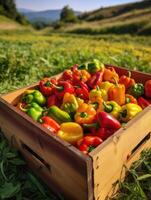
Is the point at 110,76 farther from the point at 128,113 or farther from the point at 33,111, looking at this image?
the point at 33,111

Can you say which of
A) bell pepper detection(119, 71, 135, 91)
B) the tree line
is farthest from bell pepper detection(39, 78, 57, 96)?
the tree line

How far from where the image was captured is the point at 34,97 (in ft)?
9.29

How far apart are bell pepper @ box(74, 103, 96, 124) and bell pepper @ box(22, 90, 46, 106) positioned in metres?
0.53

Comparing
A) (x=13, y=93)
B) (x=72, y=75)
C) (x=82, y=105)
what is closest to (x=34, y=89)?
(x=13, y=93)

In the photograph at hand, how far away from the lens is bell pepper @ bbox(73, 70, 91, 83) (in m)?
3.11

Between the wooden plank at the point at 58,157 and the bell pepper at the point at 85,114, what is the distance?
1.59ft

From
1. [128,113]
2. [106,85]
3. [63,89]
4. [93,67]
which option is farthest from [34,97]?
[128,113]

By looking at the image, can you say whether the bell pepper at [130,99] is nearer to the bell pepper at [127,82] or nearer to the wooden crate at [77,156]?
the bell pepper at [127,82]

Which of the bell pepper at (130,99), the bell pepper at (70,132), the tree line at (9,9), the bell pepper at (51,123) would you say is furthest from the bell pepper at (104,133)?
the tree line at (9,9)

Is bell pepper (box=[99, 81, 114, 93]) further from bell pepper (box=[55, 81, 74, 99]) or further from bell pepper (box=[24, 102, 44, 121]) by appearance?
bell pepper (box=[24, 102, 44, 121])

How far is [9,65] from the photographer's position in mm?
4543

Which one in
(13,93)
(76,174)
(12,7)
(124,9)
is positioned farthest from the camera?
(12,7)

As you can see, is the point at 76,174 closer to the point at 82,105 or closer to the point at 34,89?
the point at 82,105

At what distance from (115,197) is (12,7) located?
228ft
